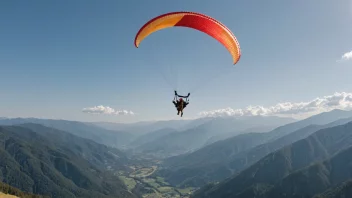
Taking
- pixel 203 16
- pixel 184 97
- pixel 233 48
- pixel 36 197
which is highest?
pixel 203 16

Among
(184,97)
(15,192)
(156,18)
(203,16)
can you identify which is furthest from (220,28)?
(15,192)

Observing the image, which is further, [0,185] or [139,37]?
[0,185]

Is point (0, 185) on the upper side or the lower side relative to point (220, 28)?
lower

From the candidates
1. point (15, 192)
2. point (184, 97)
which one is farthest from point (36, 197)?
point (184, 97)

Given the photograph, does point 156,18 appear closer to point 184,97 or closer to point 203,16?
point 203,16

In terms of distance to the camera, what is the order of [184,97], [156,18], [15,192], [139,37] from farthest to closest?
[15,192], [184,97], [139,37], [156,18]

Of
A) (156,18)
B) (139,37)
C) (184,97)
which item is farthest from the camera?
(184,97)

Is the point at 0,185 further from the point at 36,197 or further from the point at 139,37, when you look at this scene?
the point at 139,37
